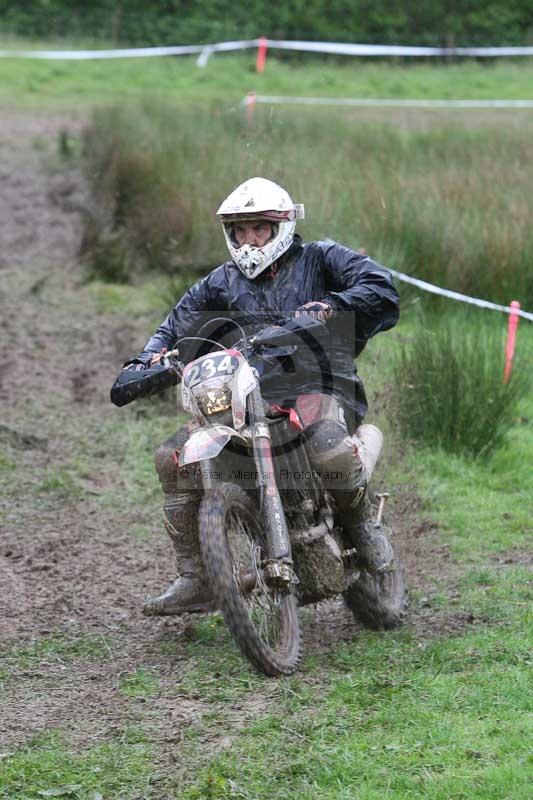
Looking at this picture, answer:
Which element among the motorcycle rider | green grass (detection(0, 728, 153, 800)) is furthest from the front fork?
green grass (detection(0, 728, 153, 800))

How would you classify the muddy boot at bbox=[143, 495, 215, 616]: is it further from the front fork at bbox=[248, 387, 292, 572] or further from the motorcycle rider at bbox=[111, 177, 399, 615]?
the front fork at bbox=[248, 387, 292, 572]

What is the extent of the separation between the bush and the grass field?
0.12 meters

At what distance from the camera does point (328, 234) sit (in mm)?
9156

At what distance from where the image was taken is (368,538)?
5367 millimetres

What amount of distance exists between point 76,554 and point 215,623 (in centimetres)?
116

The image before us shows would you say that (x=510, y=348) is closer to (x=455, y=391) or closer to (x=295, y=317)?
(x=455, y=391)

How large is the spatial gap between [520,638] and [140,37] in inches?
893

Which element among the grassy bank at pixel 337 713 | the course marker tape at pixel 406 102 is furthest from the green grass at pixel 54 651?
the course marker tape at pixel 406 102

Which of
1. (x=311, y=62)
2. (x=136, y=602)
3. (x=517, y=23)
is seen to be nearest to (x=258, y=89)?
(x=311, y=62)

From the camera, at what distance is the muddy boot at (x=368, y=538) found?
17.5ft

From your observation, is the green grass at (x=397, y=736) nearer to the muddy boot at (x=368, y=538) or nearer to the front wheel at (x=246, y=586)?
the front wheel at (x=246, y=586)

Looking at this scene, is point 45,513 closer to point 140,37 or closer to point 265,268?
point 265,268

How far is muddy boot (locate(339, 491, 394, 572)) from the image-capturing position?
17.5 feet

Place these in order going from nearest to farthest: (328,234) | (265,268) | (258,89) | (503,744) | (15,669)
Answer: (503,744) < (15,669) < (265,268) < (328,234) < (258,89)
